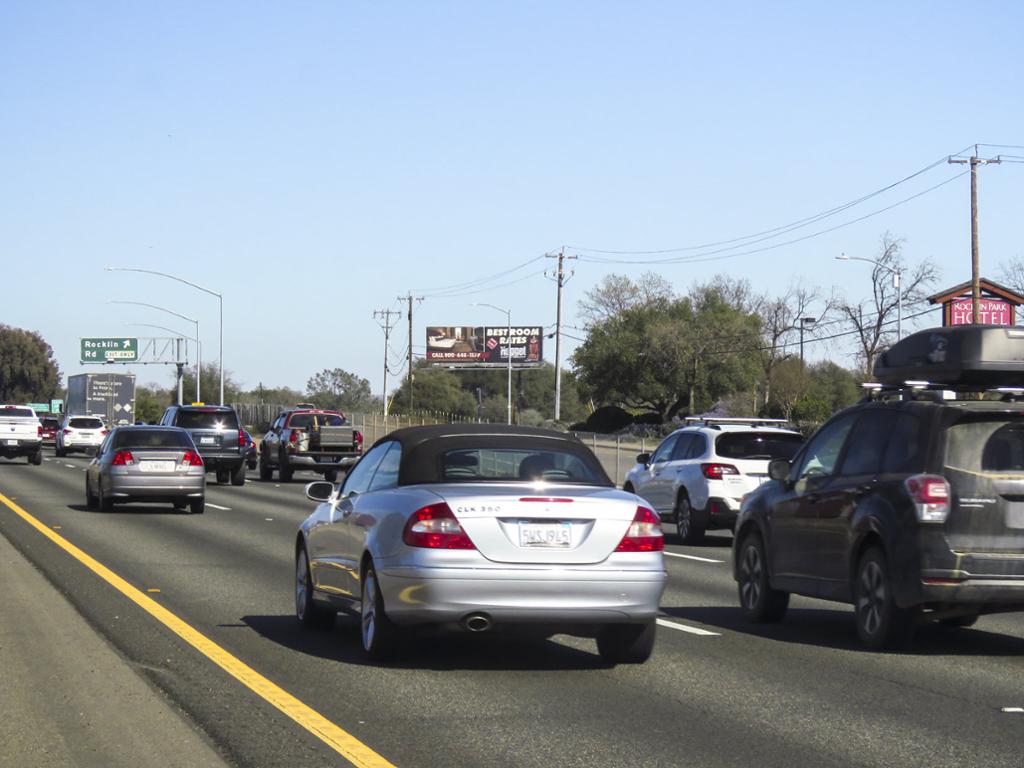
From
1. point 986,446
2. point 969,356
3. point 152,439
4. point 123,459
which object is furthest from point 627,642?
point 152,439

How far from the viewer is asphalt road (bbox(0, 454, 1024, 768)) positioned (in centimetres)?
749

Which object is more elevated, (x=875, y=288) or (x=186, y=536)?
(x=875, y=288)

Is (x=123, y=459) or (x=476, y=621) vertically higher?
(x=123, y=459)

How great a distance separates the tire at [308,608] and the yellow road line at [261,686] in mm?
787

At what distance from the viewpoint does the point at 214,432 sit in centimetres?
3819

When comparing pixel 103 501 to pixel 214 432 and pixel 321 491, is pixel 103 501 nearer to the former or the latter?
pixel 214 432

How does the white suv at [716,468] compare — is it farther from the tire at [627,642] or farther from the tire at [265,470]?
the tire at [265,470]

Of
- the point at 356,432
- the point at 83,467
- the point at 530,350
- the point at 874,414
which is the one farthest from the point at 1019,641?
the point at 530,350

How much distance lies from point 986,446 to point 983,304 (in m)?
43.5

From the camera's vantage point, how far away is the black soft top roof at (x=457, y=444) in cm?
1018

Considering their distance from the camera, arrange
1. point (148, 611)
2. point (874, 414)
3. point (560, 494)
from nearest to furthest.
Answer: point (560, 494)
point (874, 414)
point (148, 611)

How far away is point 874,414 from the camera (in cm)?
1173

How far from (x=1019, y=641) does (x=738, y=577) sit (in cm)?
244

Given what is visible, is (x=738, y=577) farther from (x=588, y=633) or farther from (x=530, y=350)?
(x=530, y=350)
